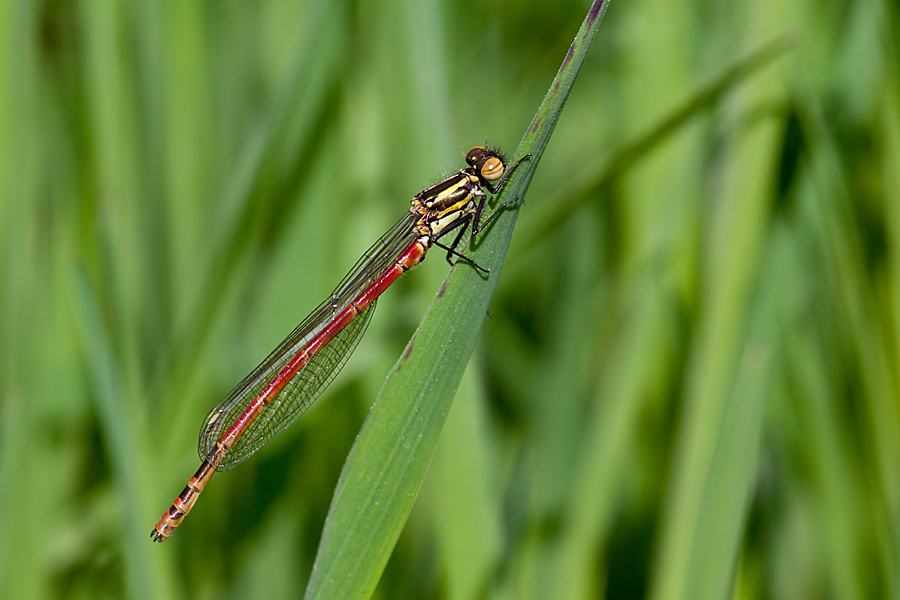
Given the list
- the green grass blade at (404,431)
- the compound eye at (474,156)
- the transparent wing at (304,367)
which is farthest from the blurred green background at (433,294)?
the green grass blade at (404,431)

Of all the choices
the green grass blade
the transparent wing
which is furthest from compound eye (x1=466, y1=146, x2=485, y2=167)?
the green grass blade

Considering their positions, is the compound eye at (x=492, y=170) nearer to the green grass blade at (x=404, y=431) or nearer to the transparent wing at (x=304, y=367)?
the transparent wing at (x=304, y=367)

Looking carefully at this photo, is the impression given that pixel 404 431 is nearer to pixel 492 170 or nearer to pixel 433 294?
pixel 433 294

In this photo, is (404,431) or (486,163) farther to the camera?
(486,163)

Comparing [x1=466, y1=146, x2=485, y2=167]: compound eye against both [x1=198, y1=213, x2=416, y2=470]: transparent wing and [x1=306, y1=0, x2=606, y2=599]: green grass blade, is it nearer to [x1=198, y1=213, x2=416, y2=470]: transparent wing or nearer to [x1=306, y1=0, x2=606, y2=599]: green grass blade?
[x1=198, y1=213, x2=416, y2=470]: transparent wing

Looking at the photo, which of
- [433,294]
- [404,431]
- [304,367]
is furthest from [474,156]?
[404,431]

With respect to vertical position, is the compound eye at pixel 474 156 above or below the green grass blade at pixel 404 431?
above
